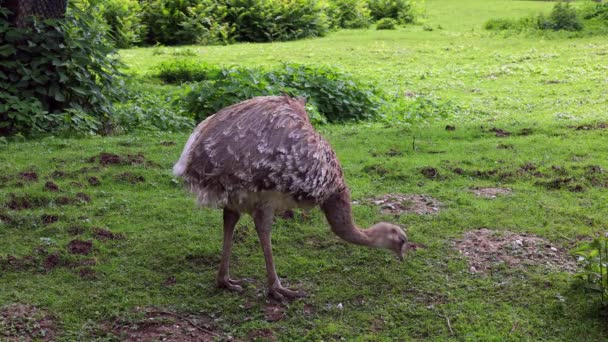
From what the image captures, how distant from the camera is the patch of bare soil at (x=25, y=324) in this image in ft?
14.4

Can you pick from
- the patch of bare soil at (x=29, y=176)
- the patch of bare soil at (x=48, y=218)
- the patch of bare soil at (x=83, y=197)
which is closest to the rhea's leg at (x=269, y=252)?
the patch of bare soil at (x=48, y=218)

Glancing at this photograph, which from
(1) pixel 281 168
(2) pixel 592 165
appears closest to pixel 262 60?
(2) pixel 592 165

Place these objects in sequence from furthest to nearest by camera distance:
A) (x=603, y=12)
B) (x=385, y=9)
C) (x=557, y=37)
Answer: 1. (x=385, y=9)
2. (x=603, y=12)
3. (x=557, y=37)

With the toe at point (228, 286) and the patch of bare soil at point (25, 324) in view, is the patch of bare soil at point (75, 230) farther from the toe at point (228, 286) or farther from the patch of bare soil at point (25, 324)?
the toe at point (228, 286)

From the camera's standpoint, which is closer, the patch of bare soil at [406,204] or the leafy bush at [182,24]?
the patch of bare soil at [406,204]

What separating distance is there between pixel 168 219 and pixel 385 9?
1987 cm

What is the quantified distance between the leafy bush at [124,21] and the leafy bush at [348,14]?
6.33 meters

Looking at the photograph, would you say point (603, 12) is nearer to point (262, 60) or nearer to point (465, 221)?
point (262, 60)

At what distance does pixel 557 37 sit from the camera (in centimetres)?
1912

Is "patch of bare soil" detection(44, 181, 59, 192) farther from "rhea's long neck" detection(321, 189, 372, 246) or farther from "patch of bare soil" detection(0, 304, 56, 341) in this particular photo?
"rhea's long neck" detection(321, 189, 372, 246)

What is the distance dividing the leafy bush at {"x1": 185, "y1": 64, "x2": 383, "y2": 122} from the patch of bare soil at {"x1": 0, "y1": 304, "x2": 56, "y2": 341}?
5423 millimetres

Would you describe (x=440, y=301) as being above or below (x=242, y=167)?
below

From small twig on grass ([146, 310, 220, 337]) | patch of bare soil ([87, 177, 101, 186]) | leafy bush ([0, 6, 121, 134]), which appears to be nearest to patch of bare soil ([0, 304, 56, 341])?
small twig on grass ([146, 310, 220, 337])

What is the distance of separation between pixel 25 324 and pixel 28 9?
5.37m
